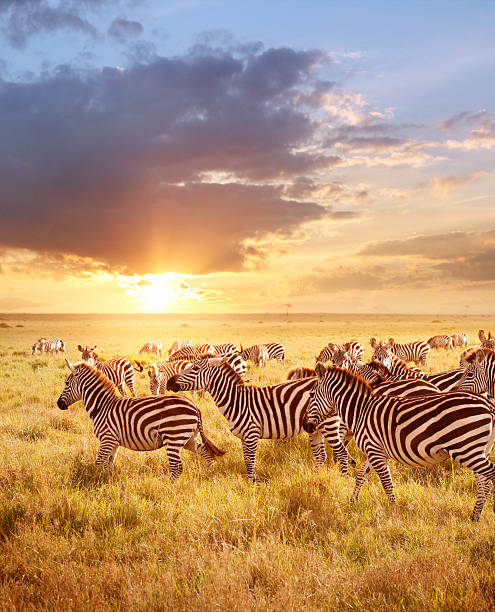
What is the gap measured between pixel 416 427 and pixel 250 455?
315cm

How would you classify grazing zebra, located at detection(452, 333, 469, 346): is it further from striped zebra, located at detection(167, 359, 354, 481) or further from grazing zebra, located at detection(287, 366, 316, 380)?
striped zebra, located at detection(167, 359, 354, 481)

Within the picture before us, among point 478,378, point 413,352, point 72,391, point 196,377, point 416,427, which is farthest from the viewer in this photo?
point 413,352

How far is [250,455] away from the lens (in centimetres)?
841

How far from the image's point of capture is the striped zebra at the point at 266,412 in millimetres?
8633

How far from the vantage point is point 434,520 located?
6.20 m

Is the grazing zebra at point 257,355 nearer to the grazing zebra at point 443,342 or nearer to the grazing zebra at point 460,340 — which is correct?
the grazing zebra at point 443,342

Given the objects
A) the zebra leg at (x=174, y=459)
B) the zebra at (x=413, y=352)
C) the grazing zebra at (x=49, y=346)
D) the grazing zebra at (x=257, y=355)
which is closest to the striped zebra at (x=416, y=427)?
the zebra leg at (x=174, y=459)

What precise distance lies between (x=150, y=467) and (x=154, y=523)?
110 inches

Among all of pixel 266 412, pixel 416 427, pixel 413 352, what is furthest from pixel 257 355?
pixel 416 427

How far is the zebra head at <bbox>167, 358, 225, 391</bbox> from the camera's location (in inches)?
370

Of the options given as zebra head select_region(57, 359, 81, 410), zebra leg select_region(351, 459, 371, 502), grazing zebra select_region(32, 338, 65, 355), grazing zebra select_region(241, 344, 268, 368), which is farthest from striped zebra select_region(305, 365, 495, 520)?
grazing zebra select_region(32, 338, 65, 355)

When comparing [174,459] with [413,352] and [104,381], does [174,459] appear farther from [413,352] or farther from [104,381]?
[413,352]

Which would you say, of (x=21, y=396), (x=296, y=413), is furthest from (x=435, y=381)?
(x=21, y=396)

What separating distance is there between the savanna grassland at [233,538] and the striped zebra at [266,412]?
58cm
